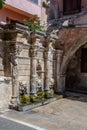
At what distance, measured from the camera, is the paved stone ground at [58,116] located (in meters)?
7.68

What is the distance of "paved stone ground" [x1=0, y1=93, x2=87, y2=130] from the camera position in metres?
7.68

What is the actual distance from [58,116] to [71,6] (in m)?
9.73

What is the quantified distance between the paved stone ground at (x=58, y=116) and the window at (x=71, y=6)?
7477 millimetres

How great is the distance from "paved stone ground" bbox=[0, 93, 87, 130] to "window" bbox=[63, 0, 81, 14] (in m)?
7.48

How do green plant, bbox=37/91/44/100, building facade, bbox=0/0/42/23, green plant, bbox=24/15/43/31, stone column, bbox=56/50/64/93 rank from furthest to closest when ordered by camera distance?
building facade, bbox=0/0/42/23
stone column, bbox=56/50/64/93
green plant, bbox=24/15/43/31
green plant, bbox=37/91/44/100

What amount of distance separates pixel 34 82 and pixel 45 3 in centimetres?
716

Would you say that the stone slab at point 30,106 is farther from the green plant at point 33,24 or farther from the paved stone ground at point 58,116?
the green plant at point 33,24

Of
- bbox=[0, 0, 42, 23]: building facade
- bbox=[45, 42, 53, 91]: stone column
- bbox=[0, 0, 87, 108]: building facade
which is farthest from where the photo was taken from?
bbox=[0, 0, 42, 23]: building facade

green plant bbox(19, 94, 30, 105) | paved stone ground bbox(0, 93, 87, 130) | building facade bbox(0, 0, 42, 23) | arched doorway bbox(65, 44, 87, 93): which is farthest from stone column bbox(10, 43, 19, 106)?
arched doorway bbox(65, 44, 87, 93)

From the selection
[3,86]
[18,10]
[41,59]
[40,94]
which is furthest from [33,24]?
[3,86]

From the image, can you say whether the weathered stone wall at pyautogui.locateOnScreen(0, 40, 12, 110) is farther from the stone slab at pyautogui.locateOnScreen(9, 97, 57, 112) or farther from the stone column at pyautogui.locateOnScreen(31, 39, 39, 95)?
the stone column at pyautogui.locateOnScreen(31, 39, 39, 95)

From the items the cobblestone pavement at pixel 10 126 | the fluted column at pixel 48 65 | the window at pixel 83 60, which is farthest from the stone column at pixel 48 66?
the cobblestone pavement at pixel 10 126

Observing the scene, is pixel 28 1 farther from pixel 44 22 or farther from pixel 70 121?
pixel 70 121

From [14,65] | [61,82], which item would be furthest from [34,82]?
[61,82]
